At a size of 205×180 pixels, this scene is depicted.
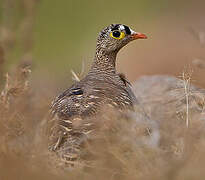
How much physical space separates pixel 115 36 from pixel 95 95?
2091 mm

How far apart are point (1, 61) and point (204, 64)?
2.00 meters

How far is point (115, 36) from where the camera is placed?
8672 millimetres

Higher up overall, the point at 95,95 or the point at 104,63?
the point at 104,63

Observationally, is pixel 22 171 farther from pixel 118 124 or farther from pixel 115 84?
pixel 115 84

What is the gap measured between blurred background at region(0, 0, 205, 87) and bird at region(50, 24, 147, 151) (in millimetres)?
5737

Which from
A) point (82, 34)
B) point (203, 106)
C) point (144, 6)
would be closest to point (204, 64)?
point (203, 106)

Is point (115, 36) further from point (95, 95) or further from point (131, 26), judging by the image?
point (131, 26)

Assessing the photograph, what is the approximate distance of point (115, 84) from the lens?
7.82 metres

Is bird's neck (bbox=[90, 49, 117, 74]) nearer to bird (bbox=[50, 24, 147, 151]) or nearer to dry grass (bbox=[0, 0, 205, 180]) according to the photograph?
bird (bbox=[50, 24, 147, 151])

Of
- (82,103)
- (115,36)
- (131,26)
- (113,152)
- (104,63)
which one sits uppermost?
(131,26)

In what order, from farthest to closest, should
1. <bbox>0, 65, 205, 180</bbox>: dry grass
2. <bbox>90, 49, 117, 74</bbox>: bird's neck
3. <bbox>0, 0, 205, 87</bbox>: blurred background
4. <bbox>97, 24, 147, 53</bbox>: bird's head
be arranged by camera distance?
<bbox>0, 0, 205, 87</bbox>: blurred background → <bbox>97, 24, 147, 53</bbox>: bird's head → <bbox>90, 49, 117, 74</bbox>: bird's neck → <bbox>0, 65, 205, 180</bbox>: dry grass

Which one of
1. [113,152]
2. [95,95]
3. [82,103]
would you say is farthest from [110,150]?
[95,95]

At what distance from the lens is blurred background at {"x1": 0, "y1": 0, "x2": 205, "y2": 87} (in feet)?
58.4

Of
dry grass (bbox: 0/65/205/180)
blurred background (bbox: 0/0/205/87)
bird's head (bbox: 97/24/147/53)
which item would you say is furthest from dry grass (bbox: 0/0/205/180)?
blurred background (bbox: 0/0/205/87)
